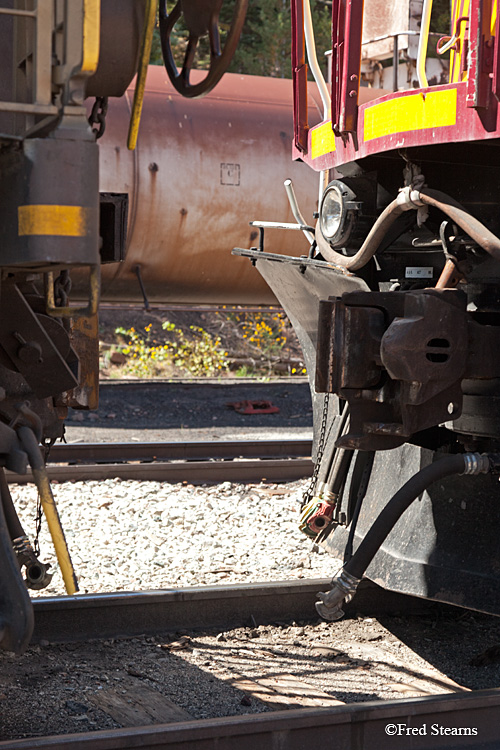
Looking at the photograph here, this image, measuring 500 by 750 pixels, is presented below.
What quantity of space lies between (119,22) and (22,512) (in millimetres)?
3987

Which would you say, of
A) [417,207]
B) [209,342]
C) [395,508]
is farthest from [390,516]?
[209,342]

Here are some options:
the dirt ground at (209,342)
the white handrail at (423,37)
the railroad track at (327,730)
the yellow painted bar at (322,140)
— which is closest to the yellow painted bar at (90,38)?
the yellow painted bar at (322,140)

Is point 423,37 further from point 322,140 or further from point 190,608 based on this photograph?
point 190,608

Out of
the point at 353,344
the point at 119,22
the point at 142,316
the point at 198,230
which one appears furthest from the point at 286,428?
the point at 142,316

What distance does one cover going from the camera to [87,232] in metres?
2.27

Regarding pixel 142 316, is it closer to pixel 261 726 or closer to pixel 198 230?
pixel 198 230

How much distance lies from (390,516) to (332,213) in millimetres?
1427

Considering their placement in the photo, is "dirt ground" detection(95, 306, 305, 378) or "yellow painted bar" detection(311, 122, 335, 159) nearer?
"yellow painted bar" detection(311, 122, 335, 159)

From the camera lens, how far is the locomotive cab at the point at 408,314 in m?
3.02

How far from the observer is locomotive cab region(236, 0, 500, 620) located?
9.91 ft

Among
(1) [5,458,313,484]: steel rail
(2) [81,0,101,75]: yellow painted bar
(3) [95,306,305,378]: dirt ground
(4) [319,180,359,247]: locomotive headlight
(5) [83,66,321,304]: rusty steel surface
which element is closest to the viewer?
(2) [81,0,101,75]: yellow painted bar

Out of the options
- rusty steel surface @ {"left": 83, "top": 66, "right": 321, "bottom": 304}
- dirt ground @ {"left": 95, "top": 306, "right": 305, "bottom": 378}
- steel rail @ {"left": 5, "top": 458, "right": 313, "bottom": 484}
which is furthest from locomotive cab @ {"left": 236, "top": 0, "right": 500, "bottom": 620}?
dirt ground @ {"left": 95, "top": 306, "right": 305, "bottom": 378}

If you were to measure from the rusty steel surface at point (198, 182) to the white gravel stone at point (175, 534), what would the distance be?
2505mm

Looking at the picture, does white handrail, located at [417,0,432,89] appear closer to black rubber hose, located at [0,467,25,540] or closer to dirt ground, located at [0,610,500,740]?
black rubber hose, located at [0,467,25,540]
